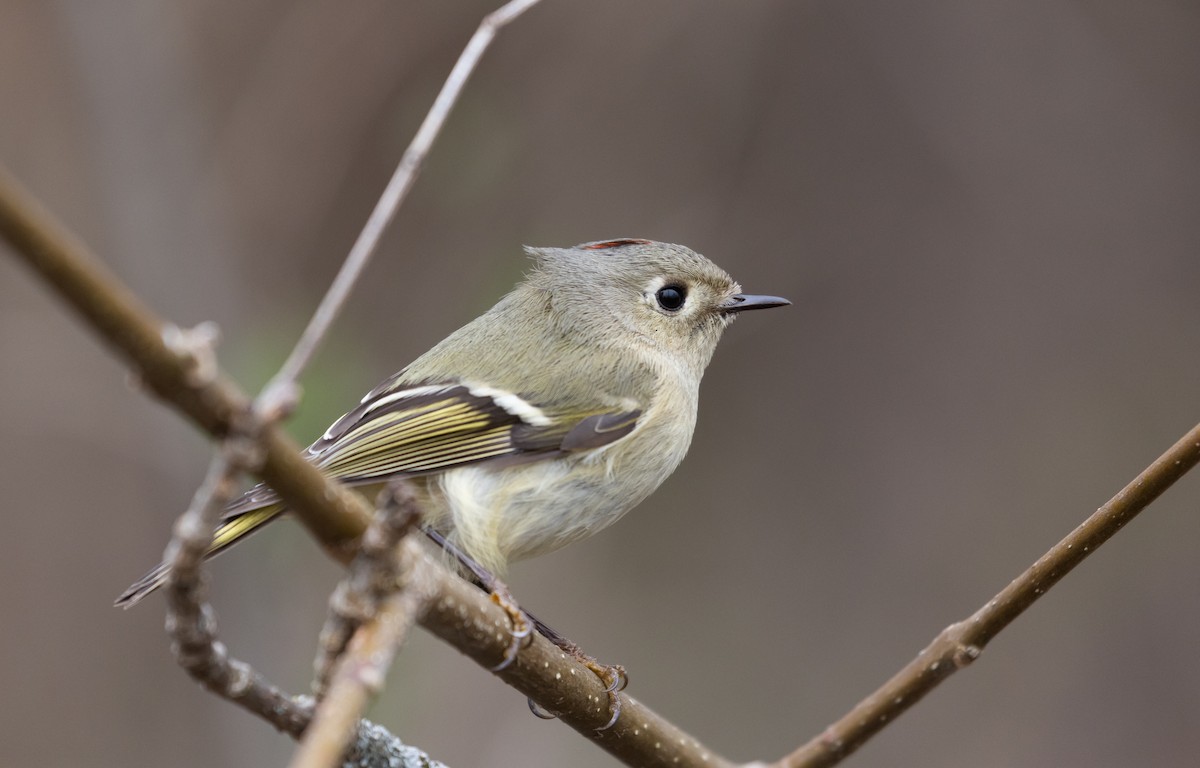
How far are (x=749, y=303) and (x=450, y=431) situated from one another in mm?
836

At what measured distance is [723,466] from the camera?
4539mm

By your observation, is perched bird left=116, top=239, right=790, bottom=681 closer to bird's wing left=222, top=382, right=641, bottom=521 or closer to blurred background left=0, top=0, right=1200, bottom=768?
bird's wing left=222, top=382, right=641, bottom=521

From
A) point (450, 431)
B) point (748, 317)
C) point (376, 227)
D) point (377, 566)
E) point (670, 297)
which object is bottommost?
point (377, 566)

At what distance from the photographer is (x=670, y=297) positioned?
2.53 metres

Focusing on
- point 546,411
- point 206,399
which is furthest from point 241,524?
point 206,399

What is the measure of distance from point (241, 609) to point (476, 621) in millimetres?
2042

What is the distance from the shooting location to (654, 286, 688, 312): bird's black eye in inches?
99.0

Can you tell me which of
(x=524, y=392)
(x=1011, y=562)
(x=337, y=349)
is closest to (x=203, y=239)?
(x=337, y=349)

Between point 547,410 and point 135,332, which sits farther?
point 547,410

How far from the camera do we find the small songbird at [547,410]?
75.1 inches

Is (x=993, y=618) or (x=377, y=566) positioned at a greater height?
(x=993, y=618)

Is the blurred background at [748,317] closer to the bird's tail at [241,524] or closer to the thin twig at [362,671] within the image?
the bird's tail at [241,524]

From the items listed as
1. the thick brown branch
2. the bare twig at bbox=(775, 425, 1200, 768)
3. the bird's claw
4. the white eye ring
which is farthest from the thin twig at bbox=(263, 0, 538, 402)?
the white eye ring

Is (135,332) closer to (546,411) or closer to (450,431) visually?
(450,431)
